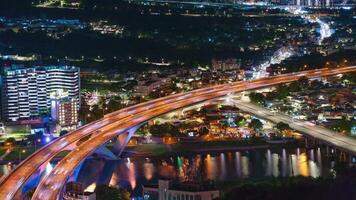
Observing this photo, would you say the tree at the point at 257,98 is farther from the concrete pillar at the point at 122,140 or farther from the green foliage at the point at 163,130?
the concrete pillar at the point at 122,140

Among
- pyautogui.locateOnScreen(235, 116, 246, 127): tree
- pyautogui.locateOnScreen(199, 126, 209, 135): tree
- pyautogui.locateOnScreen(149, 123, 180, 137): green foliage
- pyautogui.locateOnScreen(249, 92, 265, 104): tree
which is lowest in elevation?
pyautogui.locateOnScreen(249, 92, 265, 104): tree

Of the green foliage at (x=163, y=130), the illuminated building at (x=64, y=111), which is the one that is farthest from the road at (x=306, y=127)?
the illuminated building at (x=64, y=111)

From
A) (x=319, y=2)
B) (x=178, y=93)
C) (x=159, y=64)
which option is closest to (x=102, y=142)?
(x=178, y=93)

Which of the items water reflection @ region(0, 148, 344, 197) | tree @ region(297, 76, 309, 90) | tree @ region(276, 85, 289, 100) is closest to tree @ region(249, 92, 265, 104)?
tree @ region(276, 85, 289, 100)

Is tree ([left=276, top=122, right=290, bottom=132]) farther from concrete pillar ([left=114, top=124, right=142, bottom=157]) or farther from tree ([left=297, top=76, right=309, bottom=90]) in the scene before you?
tree ([left=297, top=76, right=309, bottom=90])

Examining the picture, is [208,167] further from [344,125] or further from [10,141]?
[10,141]
